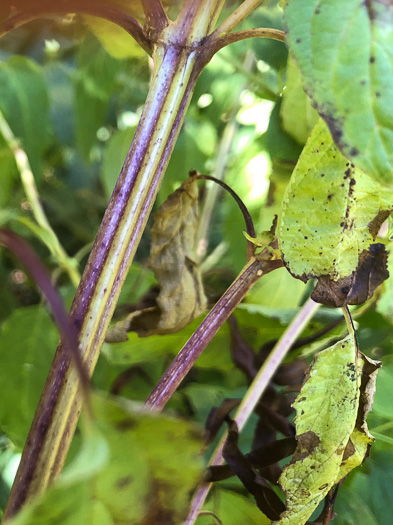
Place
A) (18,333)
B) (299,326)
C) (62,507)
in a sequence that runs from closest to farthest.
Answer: (62,507) < (299,326) < (18,333)

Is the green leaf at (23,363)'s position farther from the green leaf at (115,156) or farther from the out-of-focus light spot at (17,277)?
the out-of-focus light spot at (17,277)

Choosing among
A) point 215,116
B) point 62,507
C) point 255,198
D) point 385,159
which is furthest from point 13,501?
point 215,116

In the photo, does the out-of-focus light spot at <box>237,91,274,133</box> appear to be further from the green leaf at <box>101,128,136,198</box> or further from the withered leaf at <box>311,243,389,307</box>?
the withered leaf at <box>311,243,389,307</box>

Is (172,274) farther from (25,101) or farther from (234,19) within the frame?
(25,101)

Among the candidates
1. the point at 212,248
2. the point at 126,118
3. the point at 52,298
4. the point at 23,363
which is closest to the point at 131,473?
the point at 52,298

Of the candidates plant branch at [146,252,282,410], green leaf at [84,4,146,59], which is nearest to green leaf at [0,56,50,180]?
green leaf at [84,4,146,59]

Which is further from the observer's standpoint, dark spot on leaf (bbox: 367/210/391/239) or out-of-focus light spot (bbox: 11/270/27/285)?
out-of-focus light spot (bbox: 11/270/27/285)

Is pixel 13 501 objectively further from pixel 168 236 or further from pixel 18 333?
pixel 18 333
